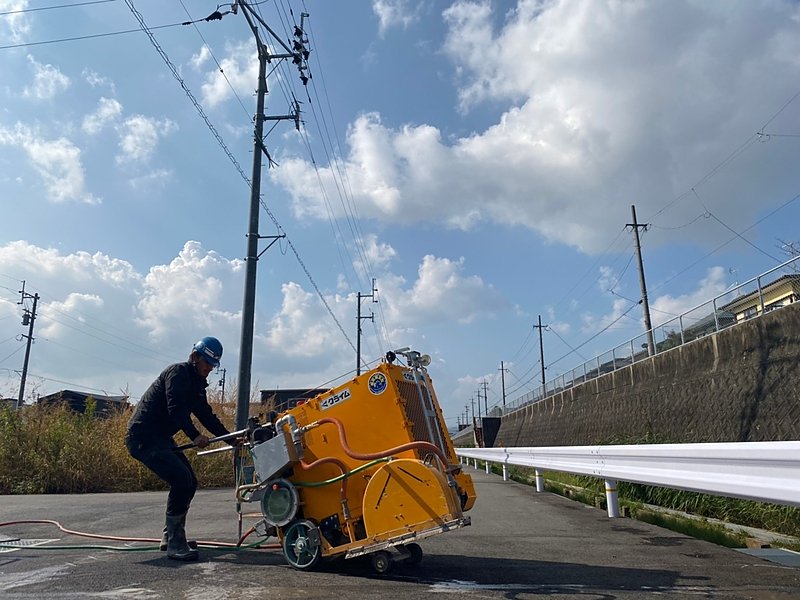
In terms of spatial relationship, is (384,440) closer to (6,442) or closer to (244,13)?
(6,442)

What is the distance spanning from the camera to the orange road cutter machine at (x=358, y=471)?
13.8 feet

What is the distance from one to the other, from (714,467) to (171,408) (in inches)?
177

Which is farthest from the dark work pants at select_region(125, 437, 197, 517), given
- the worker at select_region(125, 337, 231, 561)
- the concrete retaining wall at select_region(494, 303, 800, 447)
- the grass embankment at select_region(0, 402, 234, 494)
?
the concrete retaining wall at select_region(494, 303, 800, 447)

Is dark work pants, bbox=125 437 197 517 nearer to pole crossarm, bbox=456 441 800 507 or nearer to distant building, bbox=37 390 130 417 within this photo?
pole crossarm, bbox=456 441 800 507

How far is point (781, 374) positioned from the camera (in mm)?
12688

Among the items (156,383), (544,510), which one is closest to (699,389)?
(544,510)

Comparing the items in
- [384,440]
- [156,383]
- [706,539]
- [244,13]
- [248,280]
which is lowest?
[706,539]

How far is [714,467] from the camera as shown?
4207 mm

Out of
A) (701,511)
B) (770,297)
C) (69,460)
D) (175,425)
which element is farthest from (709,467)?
(69,460)

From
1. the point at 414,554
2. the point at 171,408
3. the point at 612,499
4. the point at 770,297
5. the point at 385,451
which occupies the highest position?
the point at 770,297

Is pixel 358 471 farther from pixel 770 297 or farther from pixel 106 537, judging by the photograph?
pixel 770 297

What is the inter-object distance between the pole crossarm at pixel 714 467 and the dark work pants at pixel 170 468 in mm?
4195

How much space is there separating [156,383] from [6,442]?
10.4 meters

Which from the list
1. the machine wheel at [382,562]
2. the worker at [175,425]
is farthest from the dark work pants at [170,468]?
the machine wheel at [382,562]
